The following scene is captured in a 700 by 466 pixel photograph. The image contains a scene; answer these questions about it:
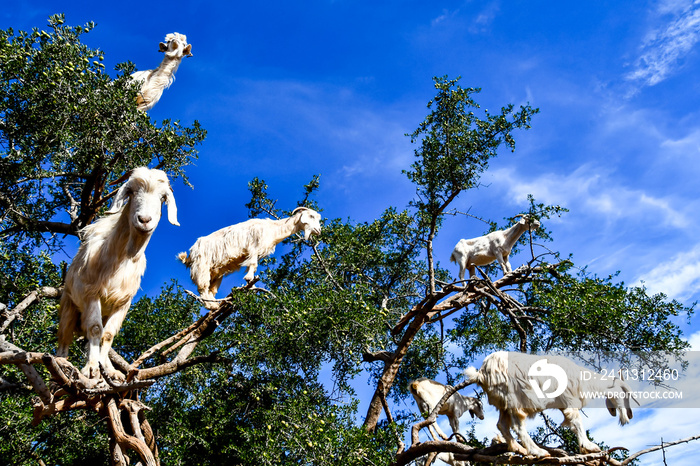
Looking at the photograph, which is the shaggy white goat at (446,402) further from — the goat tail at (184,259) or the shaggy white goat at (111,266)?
the goat tail at (184,259)

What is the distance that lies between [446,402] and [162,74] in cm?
866

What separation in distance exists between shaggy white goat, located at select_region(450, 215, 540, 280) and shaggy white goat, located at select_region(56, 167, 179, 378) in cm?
644

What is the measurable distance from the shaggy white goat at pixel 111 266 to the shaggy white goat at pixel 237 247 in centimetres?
349

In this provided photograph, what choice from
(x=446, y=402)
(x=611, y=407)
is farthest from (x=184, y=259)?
(x=611, y=407)

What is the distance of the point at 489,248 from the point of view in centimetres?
1078

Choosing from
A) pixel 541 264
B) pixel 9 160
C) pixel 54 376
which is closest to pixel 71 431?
pixel 9 160

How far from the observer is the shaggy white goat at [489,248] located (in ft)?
34.2

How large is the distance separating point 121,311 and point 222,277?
4.14m

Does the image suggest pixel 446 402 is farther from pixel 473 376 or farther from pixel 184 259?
pixel 184 259

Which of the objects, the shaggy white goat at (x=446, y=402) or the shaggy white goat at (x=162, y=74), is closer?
the shaggy white goat at (x=446, y=402)

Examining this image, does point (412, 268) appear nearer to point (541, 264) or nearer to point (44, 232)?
point (541, 264)

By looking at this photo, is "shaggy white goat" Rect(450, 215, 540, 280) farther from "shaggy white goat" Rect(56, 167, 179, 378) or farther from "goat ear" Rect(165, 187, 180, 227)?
"shaggy white goat" Rect(56, 167, 179, 378)

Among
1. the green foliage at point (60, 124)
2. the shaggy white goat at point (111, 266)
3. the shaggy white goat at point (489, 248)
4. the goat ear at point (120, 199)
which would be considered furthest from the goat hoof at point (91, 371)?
the shaggy white goat at point (489, 248)

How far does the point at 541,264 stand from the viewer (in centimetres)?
877
